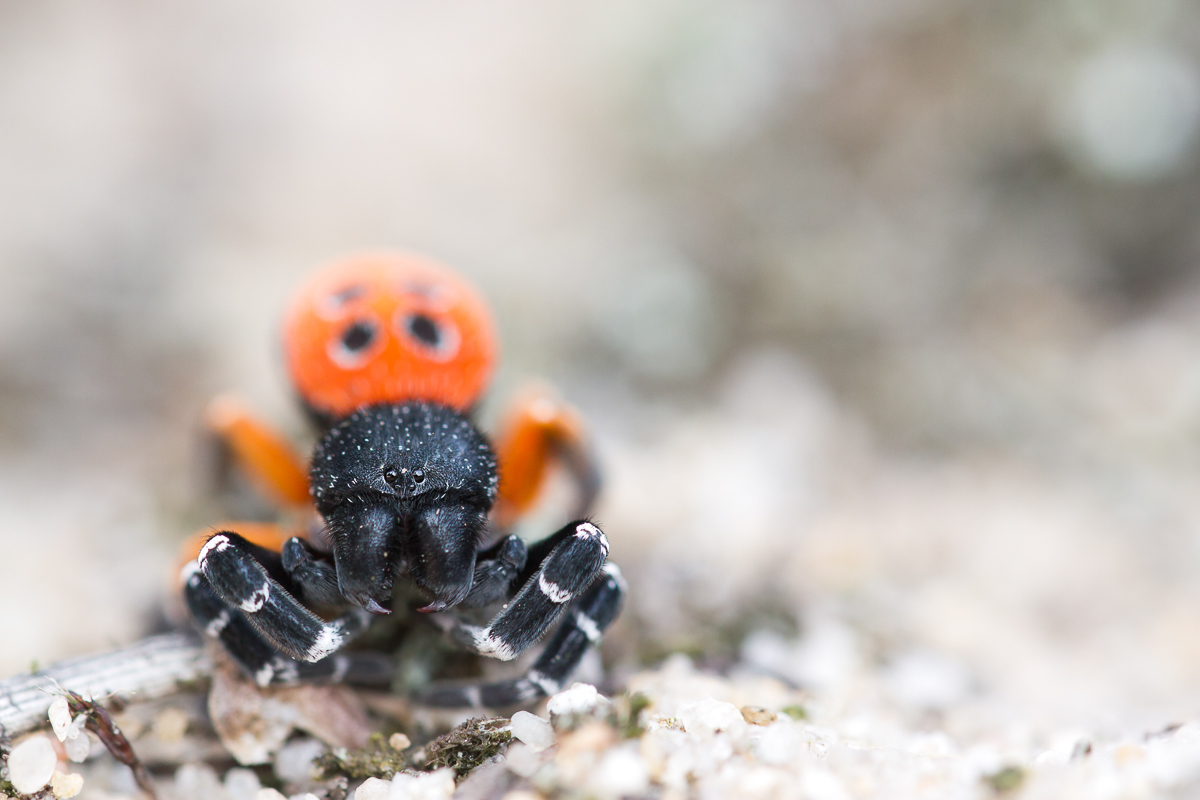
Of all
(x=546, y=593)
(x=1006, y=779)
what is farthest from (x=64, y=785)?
(x=1006, y=779)

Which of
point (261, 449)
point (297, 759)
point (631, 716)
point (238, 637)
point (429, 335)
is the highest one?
point (429, 335)

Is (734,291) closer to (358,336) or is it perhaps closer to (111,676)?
(358,336)

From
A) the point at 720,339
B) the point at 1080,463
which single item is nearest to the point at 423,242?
the point at 720,339

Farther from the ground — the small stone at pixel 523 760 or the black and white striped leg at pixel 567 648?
the black and white striped leg at pixel 567 648

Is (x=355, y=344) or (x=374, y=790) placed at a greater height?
(x=355, y=344)

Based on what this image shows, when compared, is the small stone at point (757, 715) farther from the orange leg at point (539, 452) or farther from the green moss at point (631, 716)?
the orange leg at point (539, 452)

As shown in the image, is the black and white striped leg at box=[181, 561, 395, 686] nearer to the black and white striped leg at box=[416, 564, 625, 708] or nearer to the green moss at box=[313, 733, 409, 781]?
the green moss at box=[313, 733, 409, 781]

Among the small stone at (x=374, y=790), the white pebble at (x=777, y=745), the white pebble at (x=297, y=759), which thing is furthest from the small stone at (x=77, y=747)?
the white pebble at (x=777, y=745)
